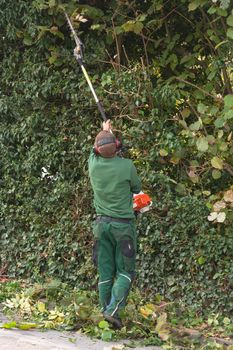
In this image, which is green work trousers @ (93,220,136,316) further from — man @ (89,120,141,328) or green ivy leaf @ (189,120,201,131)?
green ivy leaf @ (189,120,201,131)

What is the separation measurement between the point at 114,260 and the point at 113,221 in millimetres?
450

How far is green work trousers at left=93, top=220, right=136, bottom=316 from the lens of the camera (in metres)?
6.65

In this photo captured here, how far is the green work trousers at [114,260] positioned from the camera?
6648 mm

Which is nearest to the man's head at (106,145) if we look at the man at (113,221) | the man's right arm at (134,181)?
the man at (113,221)

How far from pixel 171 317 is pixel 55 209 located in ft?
7.47

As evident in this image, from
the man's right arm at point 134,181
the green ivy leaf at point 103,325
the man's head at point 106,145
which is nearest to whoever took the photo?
the green ivy leaf at point 103,325

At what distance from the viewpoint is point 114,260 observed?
688 cm

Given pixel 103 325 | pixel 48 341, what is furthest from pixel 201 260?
pixel 48 341

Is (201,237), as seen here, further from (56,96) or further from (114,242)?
(56,96)

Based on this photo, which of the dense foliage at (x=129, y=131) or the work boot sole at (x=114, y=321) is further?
the dense foliage at (x=129, y=131)

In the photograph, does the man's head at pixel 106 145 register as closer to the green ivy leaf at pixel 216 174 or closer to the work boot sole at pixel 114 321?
the green ivy leaf at pixel 216 174

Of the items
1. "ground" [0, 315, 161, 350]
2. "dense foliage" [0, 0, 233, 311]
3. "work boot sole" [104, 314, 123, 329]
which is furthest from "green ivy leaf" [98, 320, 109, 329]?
"dense foliage" [0, 0, 233, 311]

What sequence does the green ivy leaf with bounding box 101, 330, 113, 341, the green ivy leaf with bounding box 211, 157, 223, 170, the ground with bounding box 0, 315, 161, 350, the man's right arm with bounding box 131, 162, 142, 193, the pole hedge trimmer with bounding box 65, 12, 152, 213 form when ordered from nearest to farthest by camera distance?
the ground with bounding box 0, 315, 161, 350 < the green ivy leaf with bounding box 101, 330, 113, 341 < the man's right arm with bounding box 131, 162, 142, 193 < the pole hedge trimmer with bounding box 65, 12, 152, 213 < the green ivy leaf with bounding box 211, 157, 223, 170

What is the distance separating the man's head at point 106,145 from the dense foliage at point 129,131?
1.25m
